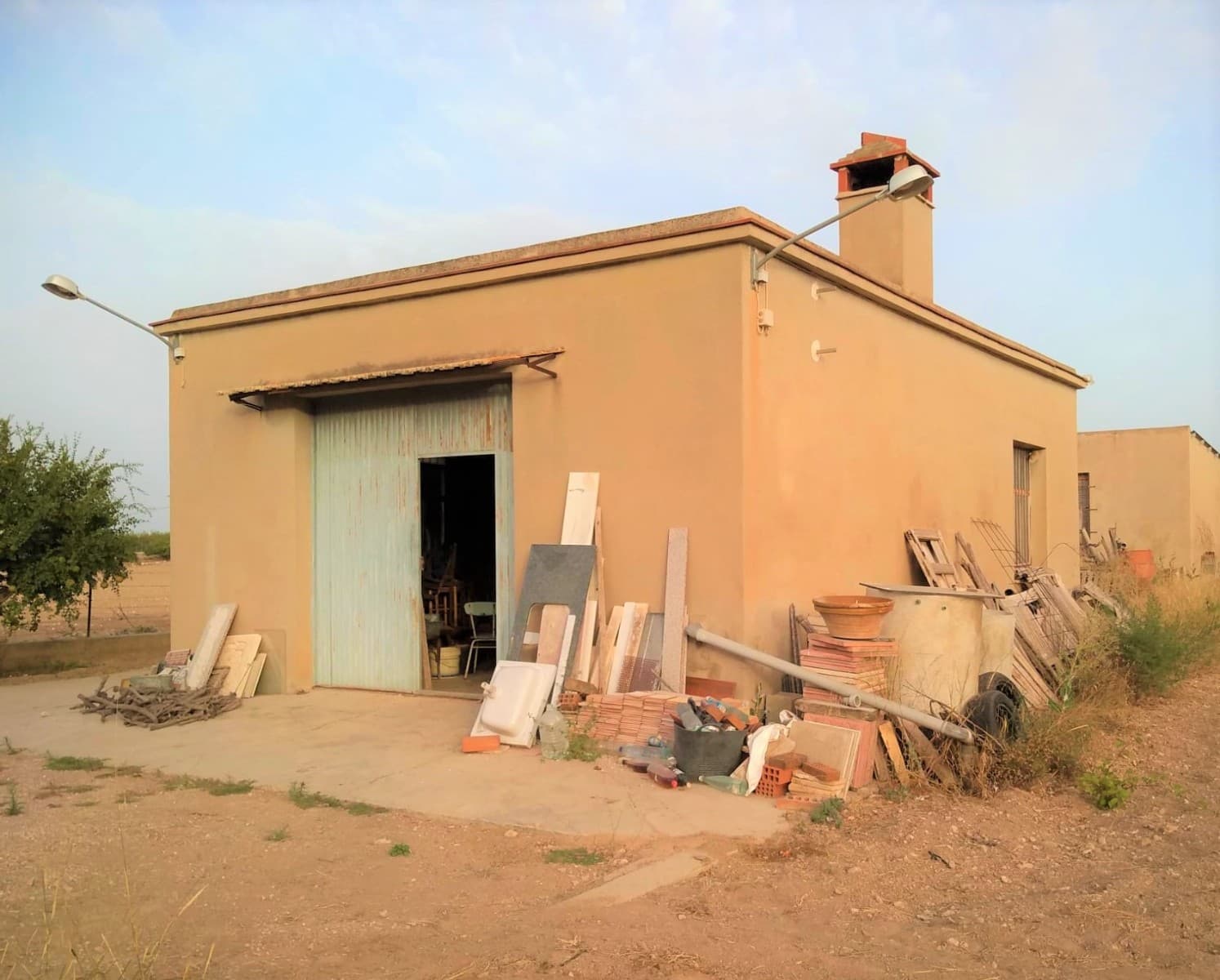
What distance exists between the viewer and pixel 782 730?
6.83 metres

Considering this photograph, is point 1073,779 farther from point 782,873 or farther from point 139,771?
point 139,771

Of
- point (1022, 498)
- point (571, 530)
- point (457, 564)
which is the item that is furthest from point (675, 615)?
point (1022, 498)

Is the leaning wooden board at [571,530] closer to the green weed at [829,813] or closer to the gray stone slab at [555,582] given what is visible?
the gray stone slab at [555,582]

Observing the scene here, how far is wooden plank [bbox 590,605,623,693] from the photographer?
805 cm

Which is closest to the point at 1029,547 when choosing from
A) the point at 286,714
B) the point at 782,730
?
the point at 782,730

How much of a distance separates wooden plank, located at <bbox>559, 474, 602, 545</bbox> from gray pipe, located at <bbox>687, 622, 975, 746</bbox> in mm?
1204

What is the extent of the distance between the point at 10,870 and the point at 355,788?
83.3 inches

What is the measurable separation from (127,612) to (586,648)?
65.3 ft

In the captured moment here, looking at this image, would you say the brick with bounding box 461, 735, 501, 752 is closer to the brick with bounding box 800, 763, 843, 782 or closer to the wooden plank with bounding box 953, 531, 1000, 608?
the brick with bounding box 800, 763, 843, 782

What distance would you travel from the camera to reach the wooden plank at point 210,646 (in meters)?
10.1

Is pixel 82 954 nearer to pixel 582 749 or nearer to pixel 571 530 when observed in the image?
pixel 582 749

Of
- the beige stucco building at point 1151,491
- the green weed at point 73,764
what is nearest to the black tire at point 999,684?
the green weed at point 73,764

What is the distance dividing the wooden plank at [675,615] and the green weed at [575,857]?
8.10 ft

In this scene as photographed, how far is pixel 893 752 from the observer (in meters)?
6.70
